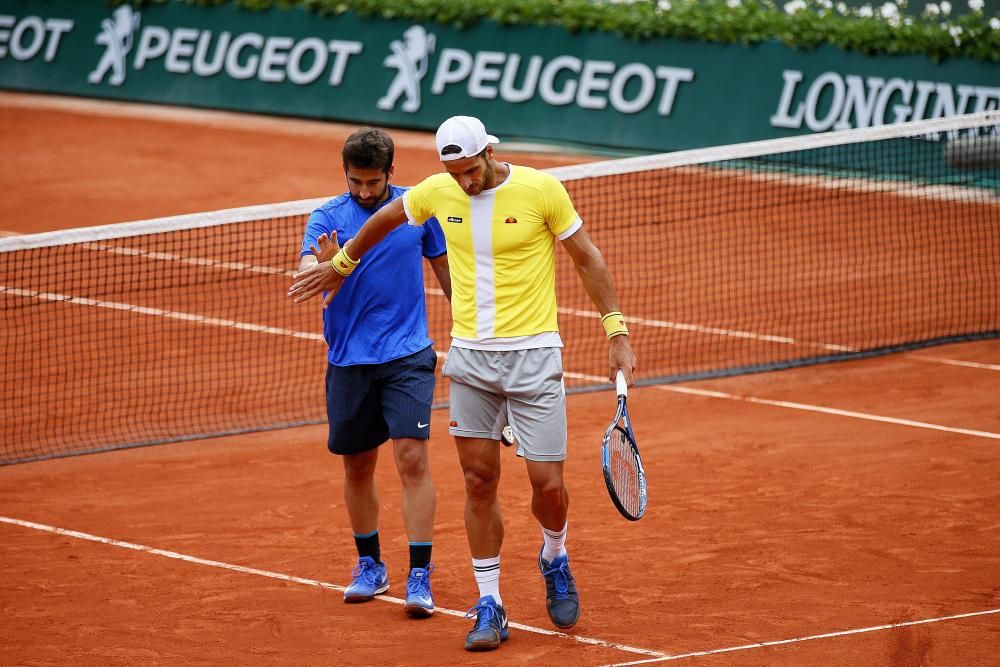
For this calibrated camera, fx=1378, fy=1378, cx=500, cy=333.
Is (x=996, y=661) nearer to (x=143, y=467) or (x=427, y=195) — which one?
(x=427, y=195)

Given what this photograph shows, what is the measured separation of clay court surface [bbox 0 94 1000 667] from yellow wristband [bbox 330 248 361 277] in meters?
1.70

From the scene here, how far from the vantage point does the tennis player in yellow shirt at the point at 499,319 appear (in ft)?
20.0

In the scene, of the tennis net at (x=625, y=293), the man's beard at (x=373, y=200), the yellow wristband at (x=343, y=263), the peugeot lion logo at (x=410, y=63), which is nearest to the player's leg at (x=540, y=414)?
the yellow wristband at (x=343, y=263)

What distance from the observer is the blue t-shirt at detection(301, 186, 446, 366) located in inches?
263

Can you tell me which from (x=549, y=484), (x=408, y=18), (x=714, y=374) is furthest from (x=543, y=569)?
(x=408, y=18)

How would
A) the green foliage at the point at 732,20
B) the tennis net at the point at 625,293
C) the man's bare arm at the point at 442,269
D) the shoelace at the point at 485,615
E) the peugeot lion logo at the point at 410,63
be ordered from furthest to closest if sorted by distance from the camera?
the peugeot lion logo at the point at 410,63
the green foliage at the point at 732,20
the tennis net at the point at 625,293
the man's bare arm at the point at 442,269
the shoelace at the point at 485,615

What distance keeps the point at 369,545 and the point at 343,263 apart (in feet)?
4.96

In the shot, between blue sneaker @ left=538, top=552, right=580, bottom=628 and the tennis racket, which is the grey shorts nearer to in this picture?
the tennis racket

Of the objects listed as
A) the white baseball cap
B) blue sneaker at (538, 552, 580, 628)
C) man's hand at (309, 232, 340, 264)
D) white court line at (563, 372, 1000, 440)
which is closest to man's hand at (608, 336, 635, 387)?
blue sneaker at (538, 552, 580, 628)

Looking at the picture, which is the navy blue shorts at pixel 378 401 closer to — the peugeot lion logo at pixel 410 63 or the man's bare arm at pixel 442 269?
the man's bare arm at pixel 442 269

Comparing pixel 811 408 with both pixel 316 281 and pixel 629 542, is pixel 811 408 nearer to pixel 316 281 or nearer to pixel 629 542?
pixel 629 542

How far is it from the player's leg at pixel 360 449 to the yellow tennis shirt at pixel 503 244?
2.47ft

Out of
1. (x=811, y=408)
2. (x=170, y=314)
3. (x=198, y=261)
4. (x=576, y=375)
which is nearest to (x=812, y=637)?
(x=811, y=408)

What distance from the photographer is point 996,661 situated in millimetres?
5949
